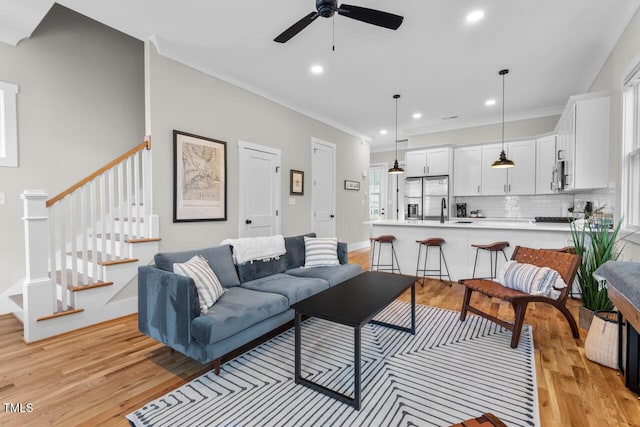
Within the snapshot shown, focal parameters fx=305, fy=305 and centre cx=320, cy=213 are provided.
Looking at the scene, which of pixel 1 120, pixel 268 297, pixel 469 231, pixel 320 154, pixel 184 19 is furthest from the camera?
pixel 320 154

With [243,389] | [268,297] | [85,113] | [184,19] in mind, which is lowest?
[243,389]

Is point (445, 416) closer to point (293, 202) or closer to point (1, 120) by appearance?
point (293, 202)

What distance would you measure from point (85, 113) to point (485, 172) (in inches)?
274

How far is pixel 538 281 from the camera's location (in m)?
2.60

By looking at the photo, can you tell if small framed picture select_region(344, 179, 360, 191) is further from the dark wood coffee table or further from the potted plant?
the potted plant

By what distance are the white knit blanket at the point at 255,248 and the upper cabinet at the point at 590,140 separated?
3724mm

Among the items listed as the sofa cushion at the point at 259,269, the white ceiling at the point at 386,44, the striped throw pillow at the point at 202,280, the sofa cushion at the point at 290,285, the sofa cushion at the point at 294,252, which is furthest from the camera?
the sofa cushion at the point at 294,252

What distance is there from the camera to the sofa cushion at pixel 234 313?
6.53ft

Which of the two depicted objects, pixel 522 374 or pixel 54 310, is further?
pixel 54 310

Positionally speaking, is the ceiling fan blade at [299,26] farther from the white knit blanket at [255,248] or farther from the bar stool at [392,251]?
the bar stool at [392,251]

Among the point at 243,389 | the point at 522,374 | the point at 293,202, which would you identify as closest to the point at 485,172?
the point at 293,202

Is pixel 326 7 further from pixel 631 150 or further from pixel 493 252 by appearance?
pixel 493 252

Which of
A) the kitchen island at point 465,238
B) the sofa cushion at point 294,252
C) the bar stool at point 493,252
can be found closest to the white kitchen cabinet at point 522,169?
the kitchen island at point 465,238

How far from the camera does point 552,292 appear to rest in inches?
103
